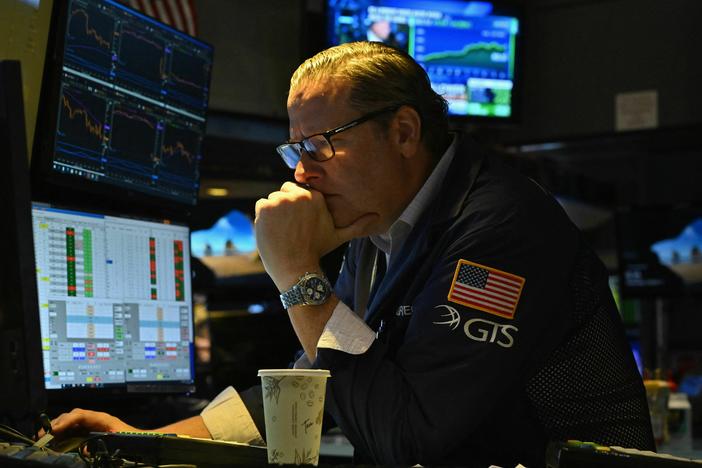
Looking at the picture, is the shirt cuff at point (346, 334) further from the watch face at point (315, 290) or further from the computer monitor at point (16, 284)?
the computer monitor at point (16, 284)

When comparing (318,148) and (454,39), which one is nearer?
(318,148)

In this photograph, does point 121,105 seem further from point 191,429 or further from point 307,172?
point 191,429

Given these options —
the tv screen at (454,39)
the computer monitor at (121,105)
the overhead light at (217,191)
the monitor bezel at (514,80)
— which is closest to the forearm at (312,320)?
the computer monitor at (121,105)

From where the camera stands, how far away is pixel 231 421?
5.84 ft

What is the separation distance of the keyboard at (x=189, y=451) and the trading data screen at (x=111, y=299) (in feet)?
1.82

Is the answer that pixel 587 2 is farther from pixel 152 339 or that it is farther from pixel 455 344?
pixel 455 344

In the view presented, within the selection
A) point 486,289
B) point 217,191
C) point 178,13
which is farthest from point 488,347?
point 178,13

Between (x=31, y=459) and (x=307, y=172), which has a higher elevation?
(x=307, y=172)

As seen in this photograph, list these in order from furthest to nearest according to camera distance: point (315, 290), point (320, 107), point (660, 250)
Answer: point (660, 250), point (320, 107), point (315, 290)

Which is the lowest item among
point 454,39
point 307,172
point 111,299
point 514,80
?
point 111,299

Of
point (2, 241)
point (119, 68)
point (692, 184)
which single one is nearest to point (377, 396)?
point (2, 241)

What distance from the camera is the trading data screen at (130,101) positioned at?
1960 mm

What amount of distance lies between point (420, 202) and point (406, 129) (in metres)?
0.13

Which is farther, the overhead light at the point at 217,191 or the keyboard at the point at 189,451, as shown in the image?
the overhead light at the point at 217,191
